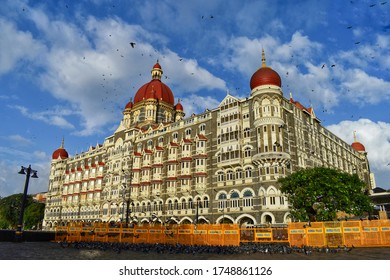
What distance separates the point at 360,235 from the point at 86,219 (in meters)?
58.8

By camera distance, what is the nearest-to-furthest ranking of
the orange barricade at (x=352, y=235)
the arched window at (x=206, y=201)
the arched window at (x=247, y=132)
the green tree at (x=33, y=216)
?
the orange barricade at (x=352, y=235)
the arched window at (x=247, y=132)
the arched window at (x=206, y=201)
the green tree at (x=33, y=216)

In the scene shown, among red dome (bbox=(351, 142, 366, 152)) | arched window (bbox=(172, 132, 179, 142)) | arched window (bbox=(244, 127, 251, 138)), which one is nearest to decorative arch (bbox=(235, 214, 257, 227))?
arched window (bbox=(244, 127, 251, 138))

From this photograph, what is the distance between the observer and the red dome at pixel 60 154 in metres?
85.1

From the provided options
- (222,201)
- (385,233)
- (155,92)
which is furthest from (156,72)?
(385,233)

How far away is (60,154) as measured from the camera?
85.2 metres

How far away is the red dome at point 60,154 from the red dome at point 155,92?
100ft

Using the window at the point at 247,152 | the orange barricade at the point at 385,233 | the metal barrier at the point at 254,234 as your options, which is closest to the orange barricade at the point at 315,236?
the metal barrier at the point at 254,234

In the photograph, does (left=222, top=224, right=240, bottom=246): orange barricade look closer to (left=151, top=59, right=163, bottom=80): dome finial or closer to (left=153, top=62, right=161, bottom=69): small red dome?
(left=151, top=59, right=163, bottom=80): dome finial

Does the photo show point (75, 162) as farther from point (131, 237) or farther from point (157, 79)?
point (131, 237)

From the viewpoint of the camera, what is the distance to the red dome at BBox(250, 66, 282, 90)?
140 ft

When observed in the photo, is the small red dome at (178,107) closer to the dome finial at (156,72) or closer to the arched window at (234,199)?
the dome finial at (156,72)

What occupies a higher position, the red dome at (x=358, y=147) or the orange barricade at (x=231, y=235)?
the red dome at (x=358, y=147)

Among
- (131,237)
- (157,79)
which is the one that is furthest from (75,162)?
(131,237)

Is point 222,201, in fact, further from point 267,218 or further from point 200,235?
point 200,235
